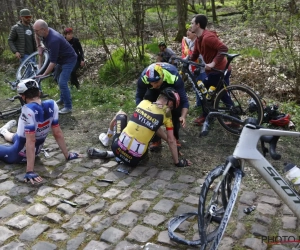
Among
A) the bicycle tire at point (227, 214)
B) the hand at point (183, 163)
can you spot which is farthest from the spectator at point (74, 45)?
the bicycle tire at point (227, 214)

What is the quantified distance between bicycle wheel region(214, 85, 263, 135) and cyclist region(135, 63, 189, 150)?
2.51ft

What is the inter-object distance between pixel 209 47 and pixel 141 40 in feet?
12.2

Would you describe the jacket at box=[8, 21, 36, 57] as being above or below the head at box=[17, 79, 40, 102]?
above

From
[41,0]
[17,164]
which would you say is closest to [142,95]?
[17,164]

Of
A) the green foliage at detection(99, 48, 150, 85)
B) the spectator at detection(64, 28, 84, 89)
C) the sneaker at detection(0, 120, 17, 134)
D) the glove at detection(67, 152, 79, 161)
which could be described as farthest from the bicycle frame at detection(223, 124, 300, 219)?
the green foliage at detection(99, 48, 150, 85)

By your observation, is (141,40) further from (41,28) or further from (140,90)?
(140,90)

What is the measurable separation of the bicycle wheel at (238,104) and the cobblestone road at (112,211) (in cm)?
152

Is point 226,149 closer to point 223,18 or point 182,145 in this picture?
point 182,145

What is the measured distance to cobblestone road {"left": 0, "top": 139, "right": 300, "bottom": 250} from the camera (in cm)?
343

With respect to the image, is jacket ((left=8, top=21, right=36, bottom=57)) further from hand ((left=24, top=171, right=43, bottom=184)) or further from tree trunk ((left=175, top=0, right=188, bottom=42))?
hand ((left=24, top=171, right=43, bottom=184))

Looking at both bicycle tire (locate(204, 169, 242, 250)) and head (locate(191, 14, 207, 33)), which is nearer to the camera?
bicycle tire (locate(204, 169, 242, 250))

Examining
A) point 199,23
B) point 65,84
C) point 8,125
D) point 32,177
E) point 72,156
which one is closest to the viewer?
point 32,177

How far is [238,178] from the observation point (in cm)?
281

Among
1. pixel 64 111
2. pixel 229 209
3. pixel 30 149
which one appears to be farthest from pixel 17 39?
pixel 229 209
